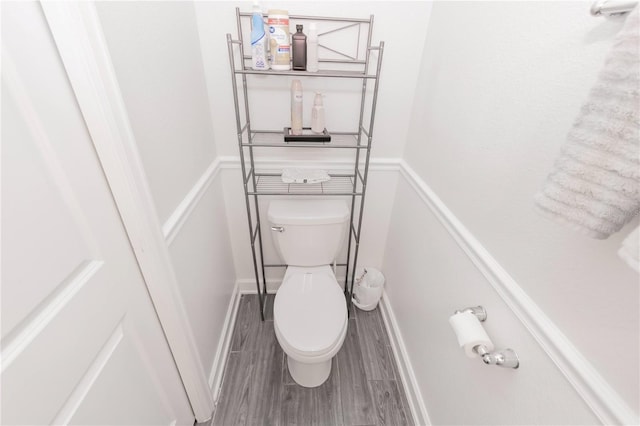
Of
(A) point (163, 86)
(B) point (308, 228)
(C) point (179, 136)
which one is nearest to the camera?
(A) point (163, 86)

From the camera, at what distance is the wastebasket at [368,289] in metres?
1.77

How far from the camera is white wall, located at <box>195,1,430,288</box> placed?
3.84ft

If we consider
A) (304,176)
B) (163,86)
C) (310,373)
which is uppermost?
(163,86)

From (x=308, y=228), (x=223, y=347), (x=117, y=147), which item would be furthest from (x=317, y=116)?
(x=223, y=347)

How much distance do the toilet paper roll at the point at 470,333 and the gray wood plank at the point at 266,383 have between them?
Result: 3.22ft

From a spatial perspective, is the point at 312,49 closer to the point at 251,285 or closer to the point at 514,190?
the point at 514,190

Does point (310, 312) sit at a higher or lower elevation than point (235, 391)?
higher

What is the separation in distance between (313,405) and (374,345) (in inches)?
18.6

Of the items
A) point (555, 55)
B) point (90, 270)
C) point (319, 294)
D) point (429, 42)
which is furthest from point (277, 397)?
point (429, 42)

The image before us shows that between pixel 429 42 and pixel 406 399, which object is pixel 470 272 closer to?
pixel 406 399

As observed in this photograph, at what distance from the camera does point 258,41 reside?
1049 millimetres

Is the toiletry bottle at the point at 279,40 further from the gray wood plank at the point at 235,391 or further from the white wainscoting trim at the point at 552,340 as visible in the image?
the gray wood plank at the point at 235,391

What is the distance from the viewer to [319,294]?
1.39 m

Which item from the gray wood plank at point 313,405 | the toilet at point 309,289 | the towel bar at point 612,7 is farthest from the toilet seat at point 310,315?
the towel bar at point 612,7
